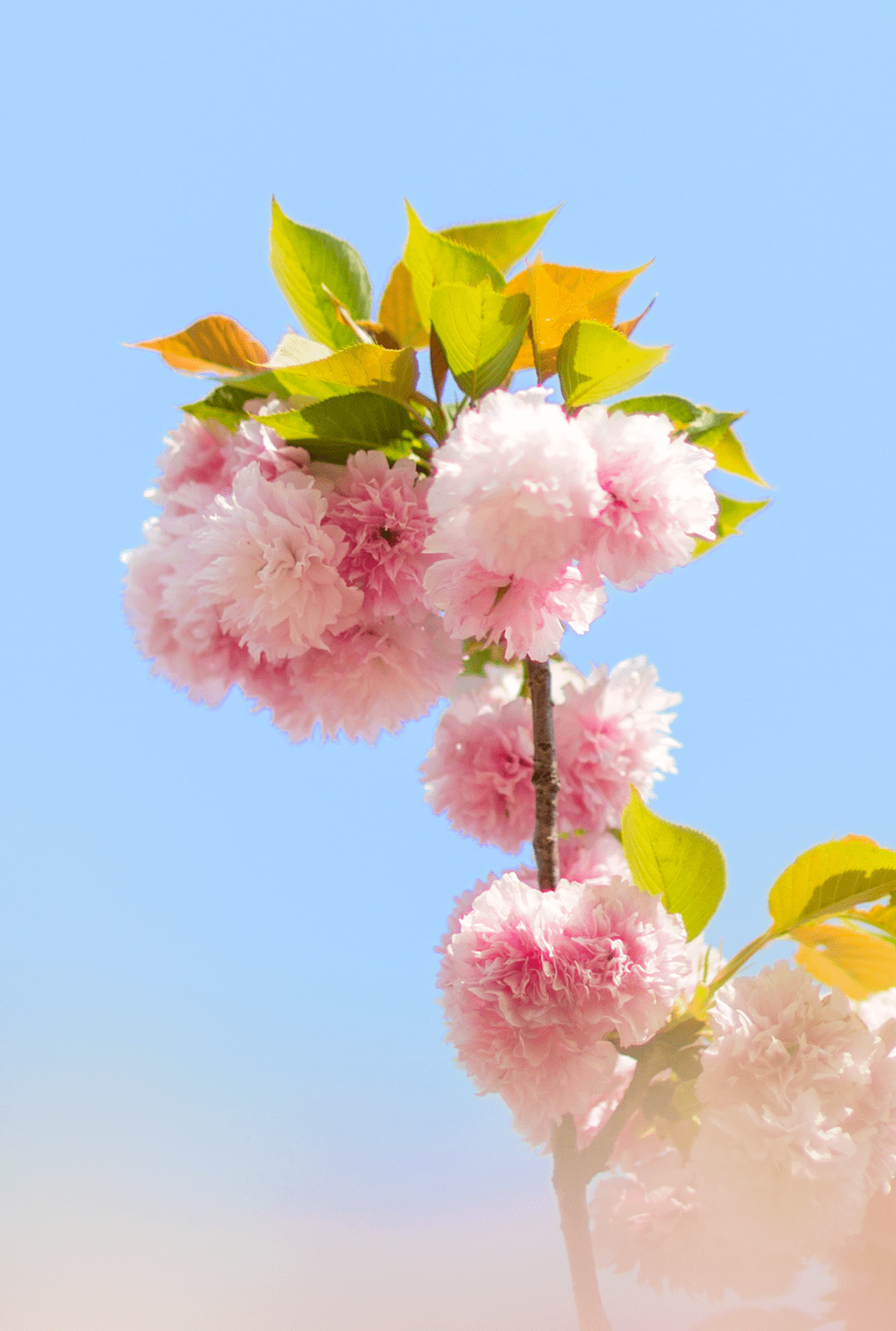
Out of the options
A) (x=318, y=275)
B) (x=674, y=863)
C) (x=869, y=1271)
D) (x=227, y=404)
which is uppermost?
(x=318, y=275)

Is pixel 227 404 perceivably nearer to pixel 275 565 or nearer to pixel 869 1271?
pixel 275 565

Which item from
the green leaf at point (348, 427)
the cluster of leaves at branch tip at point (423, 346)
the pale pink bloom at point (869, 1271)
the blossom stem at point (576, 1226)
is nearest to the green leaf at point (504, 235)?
the cluster of leaves at branch tip at point (423, 346)

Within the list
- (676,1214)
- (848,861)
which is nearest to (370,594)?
(848,861)

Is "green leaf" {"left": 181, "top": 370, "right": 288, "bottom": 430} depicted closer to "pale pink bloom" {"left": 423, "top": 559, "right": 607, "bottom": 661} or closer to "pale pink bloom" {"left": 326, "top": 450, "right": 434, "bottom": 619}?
"pale pink bloom" {"left": 326, "top": 450, "right": 434, "bottom": 619}

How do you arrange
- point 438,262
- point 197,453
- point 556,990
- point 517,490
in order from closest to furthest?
point 517,490 → point 556,990 → point 438,262 → point 197,453

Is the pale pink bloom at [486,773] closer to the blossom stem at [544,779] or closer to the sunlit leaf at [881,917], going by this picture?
the blossom stem at [544,779]

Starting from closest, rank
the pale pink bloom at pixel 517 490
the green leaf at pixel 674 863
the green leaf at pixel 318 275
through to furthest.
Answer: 1. the pale pink bloom at pixel 517 490
2. the green leaf at pixel 674 863
3. the green leaf at pixel 318 275

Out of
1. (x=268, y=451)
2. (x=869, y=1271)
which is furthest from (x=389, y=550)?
(x=869, y=1271)
